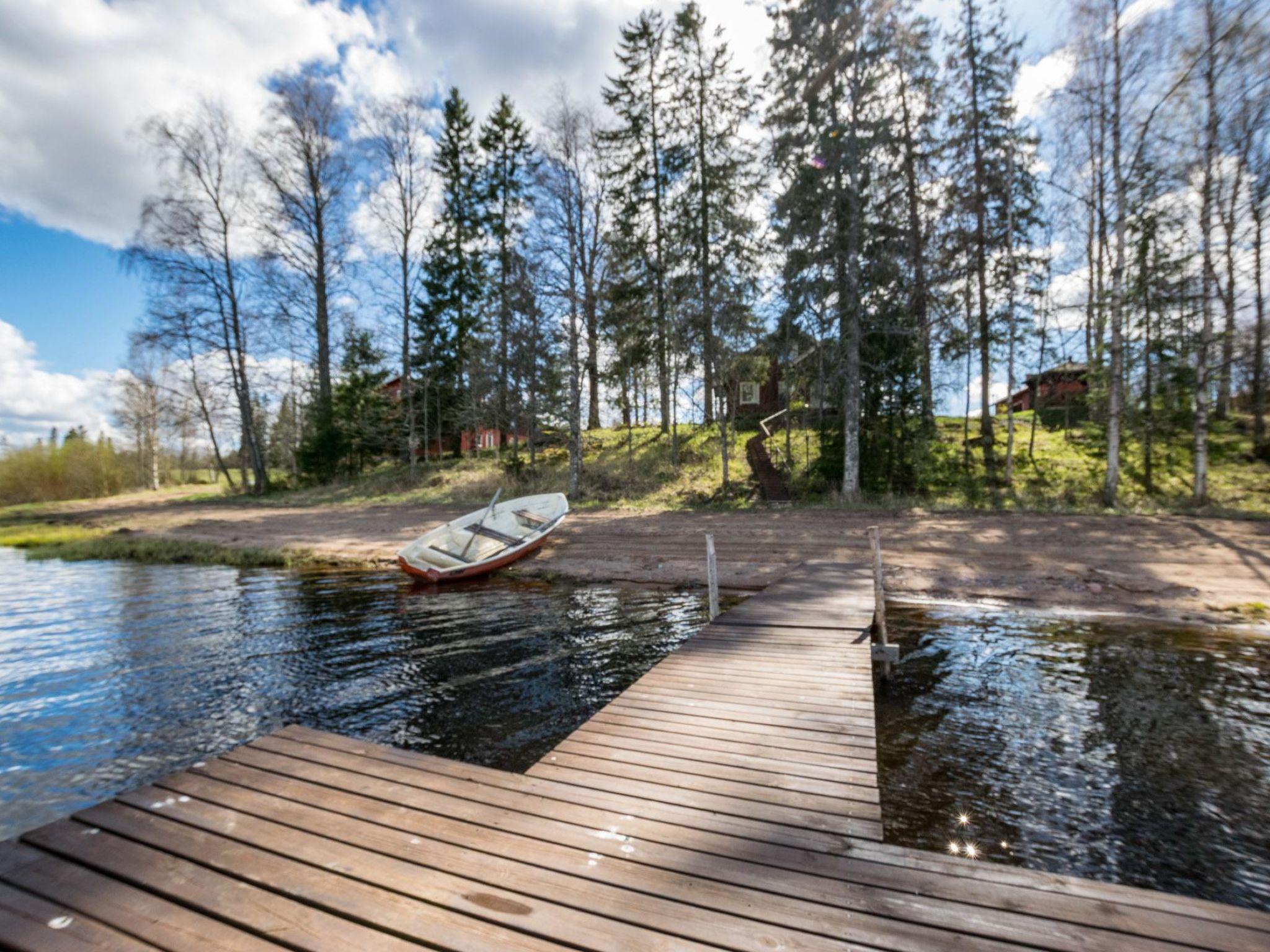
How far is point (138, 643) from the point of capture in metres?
8.27

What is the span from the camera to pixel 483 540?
13148 millimetres

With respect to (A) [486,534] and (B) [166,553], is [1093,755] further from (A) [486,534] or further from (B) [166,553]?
(B) [166,553]

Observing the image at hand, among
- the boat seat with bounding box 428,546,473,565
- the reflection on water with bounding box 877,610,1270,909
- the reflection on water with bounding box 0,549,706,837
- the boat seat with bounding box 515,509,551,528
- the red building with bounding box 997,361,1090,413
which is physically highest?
the red building with bounding box 997,361,1090,413

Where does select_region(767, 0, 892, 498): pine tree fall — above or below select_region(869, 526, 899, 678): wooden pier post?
above

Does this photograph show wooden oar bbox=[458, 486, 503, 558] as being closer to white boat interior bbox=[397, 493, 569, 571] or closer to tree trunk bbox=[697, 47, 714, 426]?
white boat interior bbox=[397, 493, 569, 571]

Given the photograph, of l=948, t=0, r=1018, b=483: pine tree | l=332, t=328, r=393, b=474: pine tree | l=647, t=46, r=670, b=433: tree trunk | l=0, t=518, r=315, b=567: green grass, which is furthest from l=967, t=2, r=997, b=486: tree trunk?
l=332, t=328, r=393, b=474: pine tree

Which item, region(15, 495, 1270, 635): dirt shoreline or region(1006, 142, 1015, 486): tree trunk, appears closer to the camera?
region(15, 495, 1270, 635): dirt shoreline

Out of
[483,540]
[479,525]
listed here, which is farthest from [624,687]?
[479,525]

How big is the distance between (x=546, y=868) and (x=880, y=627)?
218 inches

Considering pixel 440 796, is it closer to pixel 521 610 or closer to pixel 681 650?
pixel 681 650

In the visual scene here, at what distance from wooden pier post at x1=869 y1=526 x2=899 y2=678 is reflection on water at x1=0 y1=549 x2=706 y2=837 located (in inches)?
101

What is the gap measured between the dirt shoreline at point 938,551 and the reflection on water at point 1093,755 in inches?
70.9

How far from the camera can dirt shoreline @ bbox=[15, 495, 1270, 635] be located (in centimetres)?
931

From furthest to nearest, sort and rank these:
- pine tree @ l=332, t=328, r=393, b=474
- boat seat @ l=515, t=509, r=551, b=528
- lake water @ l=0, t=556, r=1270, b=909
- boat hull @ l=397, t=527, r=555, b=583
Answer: pine tree @ l=332, t=328, r=393, b=474, boat seat @ l=515, t=509, r=551, b=528, boat hull @ l=397, t=527, r=555, b=583, lake water @ l=0, t=556, r=1270, b=909
